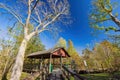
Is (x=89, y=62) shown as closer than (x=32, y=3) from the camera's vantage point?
No

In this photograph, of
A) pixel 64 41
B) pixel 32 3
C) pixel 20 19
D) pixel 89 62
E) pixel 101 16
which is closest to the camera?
pixel 20 19

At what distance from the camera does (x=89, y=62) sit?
104 feet

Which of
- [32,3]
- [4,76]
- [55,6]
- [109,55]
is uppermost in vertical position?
[55,6]

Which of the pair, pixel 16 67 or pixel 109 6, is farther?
pixel 109 6

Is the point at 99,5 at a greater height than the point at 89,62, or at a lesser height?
greater

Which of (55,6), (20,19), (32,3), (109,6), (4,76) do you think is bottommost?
(4,76)

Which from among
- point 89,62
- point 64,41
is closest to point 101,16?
point 89,62

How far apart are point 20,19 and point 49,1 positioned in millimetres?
5135

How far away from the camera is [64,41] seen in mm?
50969

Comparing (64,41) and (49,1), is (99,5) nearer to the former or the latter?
(49,1)

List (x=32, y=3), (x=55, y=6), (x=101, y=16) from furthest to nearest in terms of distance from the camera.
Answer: (x=101, y=16), (x=55, y=6), (x=32, y=3)

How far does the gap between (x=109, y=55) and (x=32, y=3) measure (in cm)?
1332

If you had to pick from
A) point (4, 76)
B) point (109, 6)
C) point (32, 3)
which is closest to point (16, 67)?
point (32, 3)

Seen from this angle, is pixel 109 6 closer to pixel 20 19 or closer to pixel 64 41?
pixel 20 19
